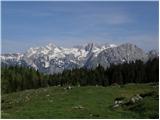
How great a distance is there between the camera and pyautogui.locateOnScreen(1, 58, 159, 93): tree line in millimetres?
115312

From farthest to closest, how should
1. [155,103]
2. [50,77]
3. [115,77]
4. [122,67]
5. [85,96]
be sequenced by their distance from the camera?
1. [50,77]
2. [122,67]
3. [115,77]
4. [85,96]
5. [155,103]

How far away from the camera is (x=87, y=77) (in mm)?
126438

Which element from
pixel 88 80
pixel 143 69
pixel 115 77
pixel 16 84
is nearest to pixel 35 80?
pixel 16 84

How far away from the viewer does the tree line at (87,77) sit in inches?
4540

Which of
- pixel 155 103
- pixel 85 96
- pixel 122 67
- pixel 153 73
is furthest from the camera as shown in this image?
pixel 122 67

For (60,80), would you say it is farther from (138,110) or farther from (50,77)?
(138,110)

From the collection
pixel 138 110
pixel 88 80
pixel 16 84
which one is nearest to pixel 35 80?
pixel 16 84

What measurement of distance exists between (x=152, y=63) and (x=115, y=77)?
1274 centimetres

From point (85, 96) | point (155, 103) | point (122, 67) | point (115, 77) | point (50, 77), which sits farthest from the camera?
point (50, 77)

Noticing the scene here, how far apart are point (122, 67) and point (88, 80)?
13235mm

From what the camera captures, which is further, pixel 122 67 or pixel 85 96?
pixel 122 67

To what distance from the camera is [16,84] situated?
117 meters

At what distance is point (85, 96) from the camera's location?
5388 centimetres

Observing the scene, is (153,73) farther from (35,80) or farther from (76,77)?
(35,80)
